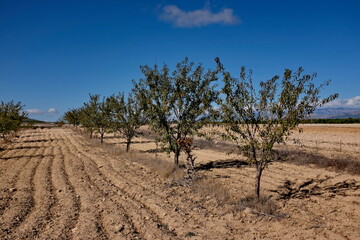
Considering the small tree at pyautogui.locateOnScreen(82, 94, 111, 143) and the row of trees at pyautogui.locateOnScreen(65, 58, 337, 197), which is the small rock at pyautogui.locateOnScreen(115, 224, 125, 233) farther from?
the small tree at pyautogui.locateOnScreen(82, 94, 111, 143)

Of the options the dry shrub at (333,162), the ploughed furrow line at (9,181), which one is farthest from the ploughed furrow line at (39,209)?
the dry shrub at (333,162)

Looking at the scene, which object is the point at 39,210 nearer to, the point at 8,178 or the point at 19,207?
the point at 19,207

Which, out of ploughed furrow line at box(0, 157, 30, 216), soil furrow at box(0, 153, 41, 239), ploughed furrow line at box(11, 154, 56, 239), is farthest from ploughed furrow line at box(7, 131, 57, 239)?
ploughed furrow line at box(0, 157, 30, 216)

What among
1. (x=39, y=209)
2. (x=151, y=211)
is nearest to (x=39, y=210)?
(x=39, y=209)

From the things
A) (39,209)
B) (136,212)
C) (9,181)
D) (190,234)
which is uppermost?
(9,181)

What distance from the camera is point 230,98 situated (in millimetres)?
9297

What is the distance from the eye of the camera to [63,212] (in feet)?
28.5

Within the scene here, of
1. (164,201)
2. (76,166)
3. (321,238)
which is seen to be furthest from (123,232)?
(76,166)

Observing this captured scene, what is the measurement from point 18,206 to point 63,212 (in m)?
1.97

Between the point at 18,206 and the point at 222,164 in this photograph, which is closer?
the point at 18,206

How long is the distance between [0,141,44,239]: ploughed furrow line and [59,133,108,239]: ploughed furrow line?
1.77 metres

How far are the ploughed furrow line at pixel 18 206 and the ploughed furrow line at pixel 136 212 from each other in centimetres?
279

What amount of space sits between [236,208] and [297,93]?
455 centimetres

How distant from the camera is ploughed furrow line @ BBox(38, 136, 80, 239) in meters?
7.08
